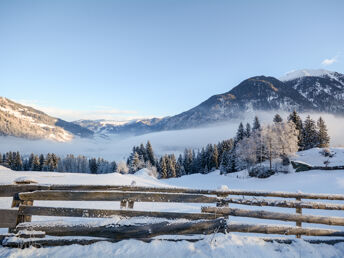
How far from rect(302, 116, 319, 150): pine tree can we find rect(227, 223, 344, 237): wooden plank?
6053 cm

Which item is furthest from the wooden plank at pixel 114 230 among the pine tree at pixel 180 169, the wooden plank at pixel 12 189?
the pine tree at pixel 180 169

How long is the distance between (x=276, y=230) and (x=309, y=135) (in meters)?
62.8

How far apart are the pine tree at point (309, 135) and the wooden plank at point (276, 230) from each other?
60.5 metres

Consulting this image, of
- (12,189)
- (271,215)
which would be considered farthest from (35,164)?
(271,215)

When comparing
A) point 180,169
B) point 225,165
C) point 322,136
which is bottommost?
point 180,169

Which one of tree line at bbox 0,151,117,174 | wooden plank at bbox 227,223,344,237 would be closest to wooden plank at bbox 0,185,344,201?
wooden plank at bbox 227,223,344,237

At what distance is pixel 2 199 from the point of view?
38.4ft

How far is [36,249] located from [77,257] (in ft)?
3.56

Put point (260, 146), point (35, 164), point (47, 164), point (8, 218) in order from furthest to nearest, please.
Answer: point (47, 164)
point (35, 164)
point (260, 146)
point (8, 218)

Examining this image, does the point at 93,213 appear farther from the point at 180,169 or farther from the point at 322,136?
the point at 180,169

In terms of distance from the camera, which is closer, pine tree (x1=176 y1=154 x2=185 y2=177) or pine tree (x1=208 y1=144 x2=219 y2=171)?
pine tree (x1=208 y1=144 x2=219 y2=171)

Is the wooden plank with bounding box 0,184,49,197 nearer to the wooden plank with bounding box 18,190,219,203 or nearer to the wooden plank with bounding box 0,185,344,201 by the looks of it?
the wooden plank with bounding box 0,185,344,201

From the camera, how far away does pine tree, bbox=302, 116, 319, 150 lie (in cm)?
5438

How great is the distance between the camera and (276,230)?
493 cm
